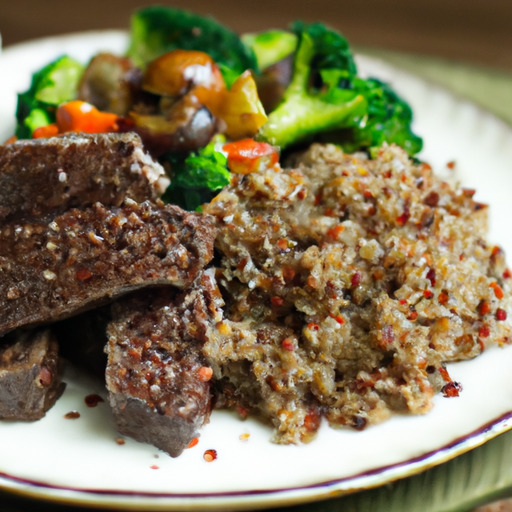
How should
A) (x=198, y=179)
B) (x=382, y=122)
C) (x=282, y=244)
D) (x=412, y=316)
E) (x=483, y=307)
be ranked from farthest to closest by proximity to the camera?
(x=382, y=122) → (x=198, y=179) → (x=483, y=307) → (x=282, y=244) → (x=412, y=316)

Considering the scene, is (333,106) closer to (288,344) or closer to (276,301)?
(276,301)

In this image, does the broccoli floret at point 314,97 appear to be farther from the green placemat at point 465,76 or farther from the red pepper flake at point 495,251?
the green placemat at point 465,76

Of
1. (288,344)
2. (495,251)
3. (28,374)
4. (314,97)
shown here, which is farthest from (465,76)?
(28,374)

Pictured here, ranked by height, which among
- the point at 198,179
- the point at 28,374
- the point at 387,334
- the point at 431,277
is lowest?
the point at 28,374

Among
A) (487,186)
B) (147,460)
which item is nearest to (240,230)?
(147,460)

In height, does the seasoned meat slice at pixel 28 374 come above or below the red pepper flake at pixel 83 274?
below

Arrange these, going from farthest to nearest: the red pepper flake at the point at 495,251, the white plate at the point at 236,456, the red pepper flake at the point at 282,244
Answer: the red pepper flake at the point at 495,251 < the red pepper flake at the point at 282,244 < the white plate at the point at 236,456

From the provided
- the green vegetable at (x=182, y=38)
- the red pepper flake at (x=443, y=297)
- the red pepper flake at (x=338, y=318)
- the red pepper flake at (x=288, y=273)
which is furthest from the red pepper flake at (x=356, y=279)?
the green vegetable at (x=182, y=38)
